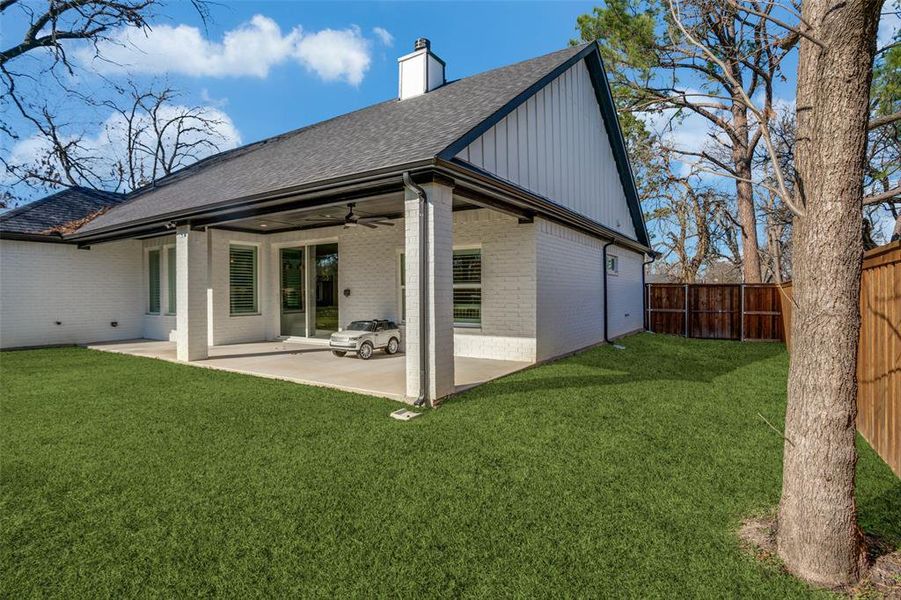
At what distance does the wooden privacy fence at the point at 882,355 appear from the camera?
333cm

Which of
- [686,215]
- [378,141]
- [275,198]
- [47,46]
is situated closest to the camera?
[275,198]

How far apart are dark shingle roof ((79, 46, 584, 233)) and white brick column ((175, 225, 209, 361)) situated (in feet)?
2.13

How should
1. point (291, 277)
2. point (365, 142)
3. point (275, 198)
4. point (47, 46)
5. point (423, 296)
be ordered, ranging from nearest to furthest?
point (423, 296), point (275, 198), point (365, 142), point (291, 277), point (47, 46)

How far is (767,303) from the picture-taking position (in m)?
12.5

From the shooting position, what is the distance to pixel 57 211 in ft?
40.7

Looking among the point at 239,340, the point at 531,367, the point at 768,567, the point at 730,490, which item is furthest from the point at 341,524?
the point at 239,340

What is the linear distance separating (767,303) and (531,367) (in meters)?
8.94

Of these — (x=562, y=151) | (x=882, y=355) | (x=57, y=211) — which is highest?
(x=562, y=151)

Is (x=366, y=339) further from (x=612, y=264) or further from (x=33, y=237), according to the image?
(x=33, y=237)

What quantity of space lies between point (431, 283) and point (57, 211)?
13.2m

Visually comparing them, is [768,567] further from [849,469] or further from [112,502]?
[112,502]

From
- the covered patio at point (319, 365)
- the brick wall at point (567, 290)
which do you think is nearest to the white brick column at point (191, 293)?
the covered patio at point (319, 365)

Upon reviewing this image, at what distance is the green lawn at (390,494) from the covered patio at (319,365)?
0.65 m

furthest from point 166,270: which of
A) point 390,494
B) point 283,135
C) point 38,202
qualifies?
point 390,494
